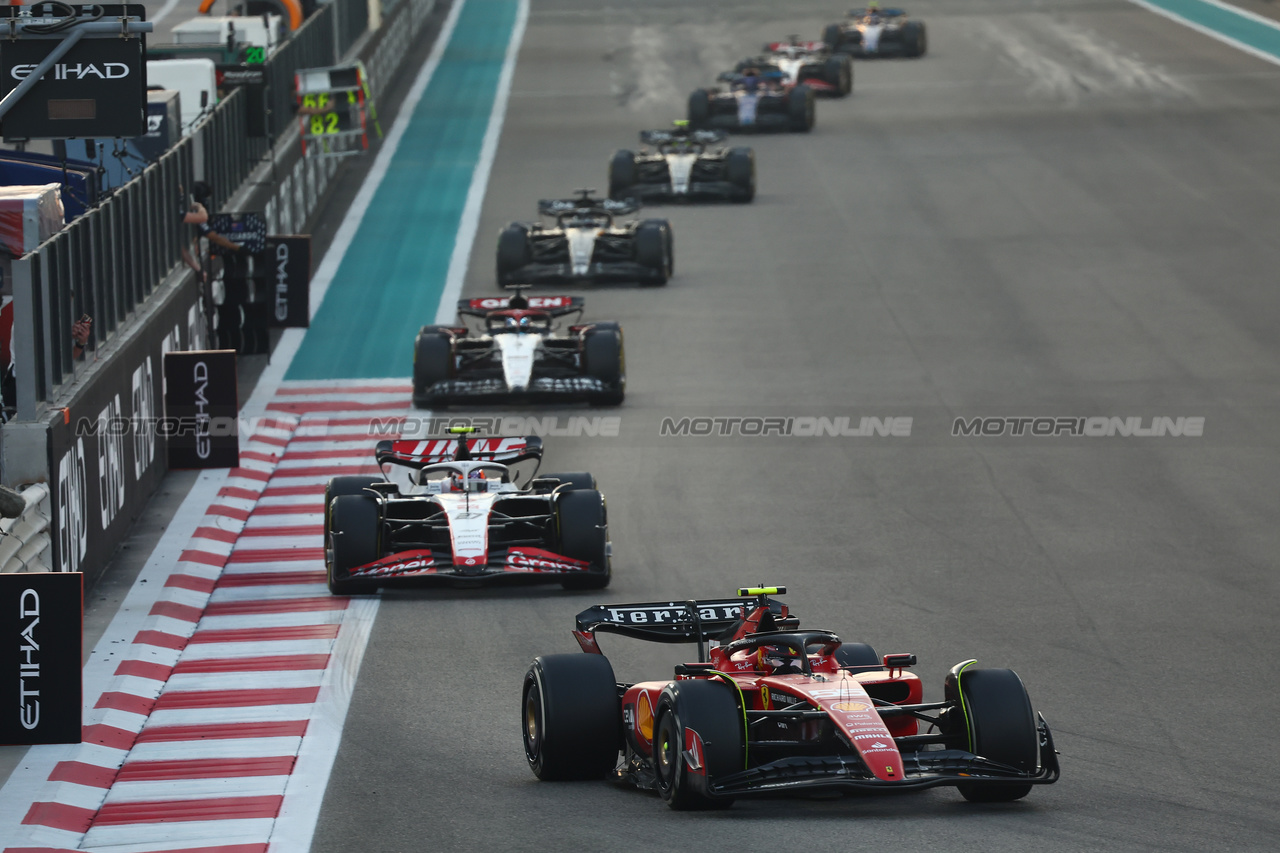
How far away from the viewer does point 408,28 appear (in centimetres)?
4822

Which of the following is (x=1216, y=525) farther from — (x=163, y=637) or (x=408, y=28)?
(x=408, y=28)

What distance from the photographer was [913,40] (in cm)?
4822

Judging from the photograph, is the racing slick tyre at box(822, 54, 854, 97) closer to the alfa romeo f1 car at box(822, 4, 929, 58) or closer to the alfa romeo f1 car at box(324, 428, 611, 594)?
the alfa romeo f1 car at box(822, 4, 929, 58)

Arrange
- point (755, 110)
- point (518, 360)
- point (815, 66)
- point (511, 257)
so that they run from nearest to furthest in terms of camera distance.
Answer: point (518, 360) < point (511, 257) < point (755, 110) < point (815, 66)

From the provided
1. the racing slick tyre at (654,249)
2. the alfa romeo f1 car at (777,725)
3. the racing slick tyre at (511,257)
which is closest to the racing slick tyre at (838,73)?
the racing slick tyre at (654,249)

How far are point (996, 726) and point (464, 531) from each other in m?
5.89

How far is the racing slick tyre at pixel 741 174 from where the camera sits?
31.5 meters

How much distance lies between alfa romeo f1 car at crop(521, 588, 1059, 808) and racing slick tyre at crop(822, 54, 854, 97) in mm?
33102

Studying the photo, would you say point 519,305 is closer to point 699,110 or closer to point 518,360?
point 518,360

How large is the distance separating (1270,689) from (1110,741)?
168 centimetres

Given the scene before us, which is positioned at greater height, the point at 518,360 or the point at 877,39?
the point at 877,39

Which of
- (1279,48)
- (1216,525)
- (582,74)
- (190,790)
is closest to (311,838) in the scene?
(190,790)

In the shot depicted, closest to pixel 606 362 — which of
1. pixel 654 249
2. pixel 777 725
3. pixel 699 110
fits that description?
pixel 654 249

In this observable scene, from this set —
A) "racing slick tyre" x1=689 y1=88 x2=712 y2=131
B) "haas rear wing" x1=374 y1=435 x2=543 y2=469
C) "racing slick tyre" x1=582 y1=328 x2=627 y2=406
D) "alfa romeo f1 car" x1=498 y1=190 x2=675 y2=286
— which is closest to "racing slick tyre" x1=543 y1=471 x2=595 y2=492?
"haas rear wing" x1=374 y1=435 x2=543 y2=469
